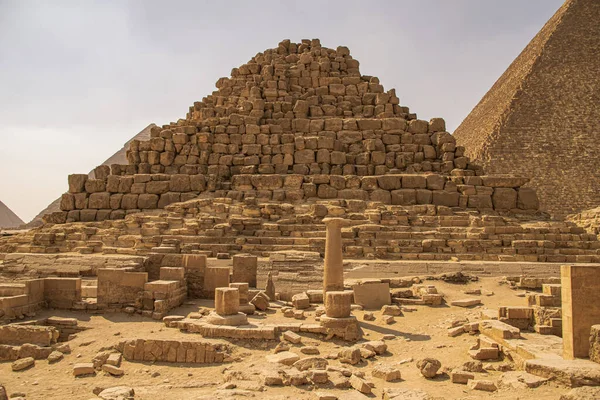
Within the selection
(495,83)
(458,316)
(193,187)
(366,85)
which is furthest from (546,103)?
(458,316)

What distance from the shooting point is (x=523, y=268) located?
11.1 m

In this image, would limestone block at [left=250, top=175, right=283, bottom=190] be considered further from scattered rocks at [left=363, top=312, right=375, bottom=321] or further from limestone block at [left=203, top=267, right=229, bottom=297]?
scattered rocks at [left=363, top=312, right=375, bottom=321]

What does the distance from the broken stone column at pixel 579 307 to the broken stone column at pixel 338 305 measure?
2989 mm

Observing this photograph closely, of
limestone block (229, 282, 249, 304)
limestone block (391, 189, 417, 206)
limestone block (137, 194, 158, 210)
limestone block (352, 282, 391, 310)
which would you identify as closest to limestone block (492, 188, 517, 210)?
limestone block (391, 189, 417, 206)

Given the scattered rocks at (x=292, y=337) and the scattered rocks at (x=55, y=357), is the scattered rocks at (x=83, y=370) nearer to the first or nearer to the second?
the scattered rocks at (x=55, y=357)

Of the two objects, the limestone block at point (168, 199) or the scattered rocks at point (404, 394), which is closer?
the scattered rocks at point (404, 394)

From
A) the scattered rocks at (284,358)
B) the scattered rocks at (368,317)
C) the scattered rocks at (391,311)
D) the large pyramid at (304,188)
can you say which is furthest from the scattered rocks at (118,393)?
the large pyramid at (304,188)

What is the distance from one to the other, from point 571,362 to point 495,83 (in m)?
71.5

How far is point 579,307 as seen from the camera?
5.93m

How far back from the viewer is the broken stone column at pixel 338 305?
306 inches

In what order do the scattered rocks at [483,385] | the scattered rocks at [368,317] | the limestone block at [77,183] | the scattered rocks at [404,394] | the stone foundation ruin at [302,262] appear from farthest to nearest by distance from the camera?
1. the limestone block at [77,183]
2. the scattered rocks at [368,317]
3. the stone foundation ruin at [302,262]
4. the scattered rocks at [483,385]
5. the scattered rocks at [404,394]

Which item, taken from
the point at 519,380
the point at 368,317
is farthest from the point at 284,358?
the point at 519,380

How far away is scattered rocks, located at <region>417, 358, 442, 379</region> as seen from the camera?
235 inches

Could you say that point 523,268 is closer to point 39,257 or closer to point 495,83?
point 39,257
